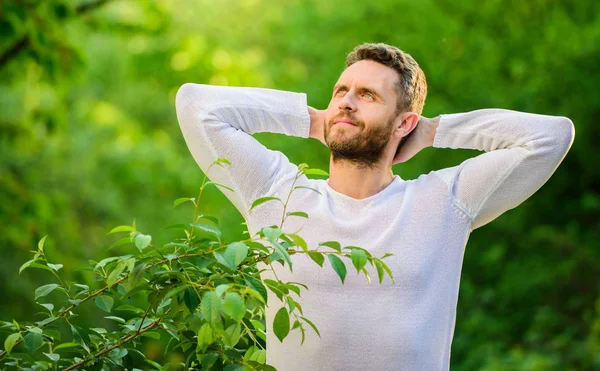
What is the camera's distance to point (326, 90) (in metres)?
7.80

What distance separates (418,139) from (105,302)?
839mm

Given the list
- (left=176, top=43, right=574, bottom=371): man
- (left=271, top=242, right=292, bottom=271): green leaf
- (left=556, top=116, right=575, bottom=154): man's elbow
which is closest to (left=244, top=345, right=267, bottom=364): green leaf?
(left=176, top=43, right=574, bottom=371): man

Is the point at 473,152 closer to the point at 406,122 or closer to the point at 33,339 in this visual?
the point at 406,122

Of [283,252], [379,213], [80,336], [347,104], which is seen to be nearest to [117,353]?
[80,336]

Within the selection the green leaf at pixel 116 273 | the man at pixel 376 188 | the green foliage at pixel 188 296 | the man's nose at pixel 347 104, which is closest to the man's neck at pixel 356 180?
the man at pixel 376 188

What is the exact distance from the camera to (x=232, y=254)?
4.73 feet

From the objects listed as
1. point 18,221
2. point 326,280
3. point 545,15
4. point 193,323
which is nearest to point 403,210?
point 326,280

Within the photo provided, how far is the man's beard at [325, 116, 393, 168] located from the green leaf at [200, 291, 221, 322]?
2.19ft

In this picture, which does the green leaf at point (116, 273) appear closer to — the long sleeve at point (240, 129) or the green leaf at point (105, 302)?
the green leaf at point (105, 302)

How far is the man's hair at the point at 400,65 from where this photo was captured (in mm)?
2084

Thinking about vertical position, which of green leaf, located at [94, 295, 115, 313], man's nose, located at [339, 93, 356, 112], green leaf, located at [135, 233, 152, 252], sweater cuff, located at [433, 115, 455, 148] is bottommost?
green leaf, located at [94, 295, 115, 313]

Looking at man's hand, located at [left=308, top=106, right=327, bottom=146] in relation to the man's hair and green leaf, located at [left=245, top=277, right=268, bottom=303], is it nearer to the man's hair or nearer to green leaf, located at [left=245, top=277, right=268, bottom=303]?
the man's hair

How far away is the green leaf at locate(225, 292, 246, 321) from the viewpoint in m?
1.35

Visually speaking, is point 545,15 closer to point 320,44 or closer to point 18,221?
point 320,44
